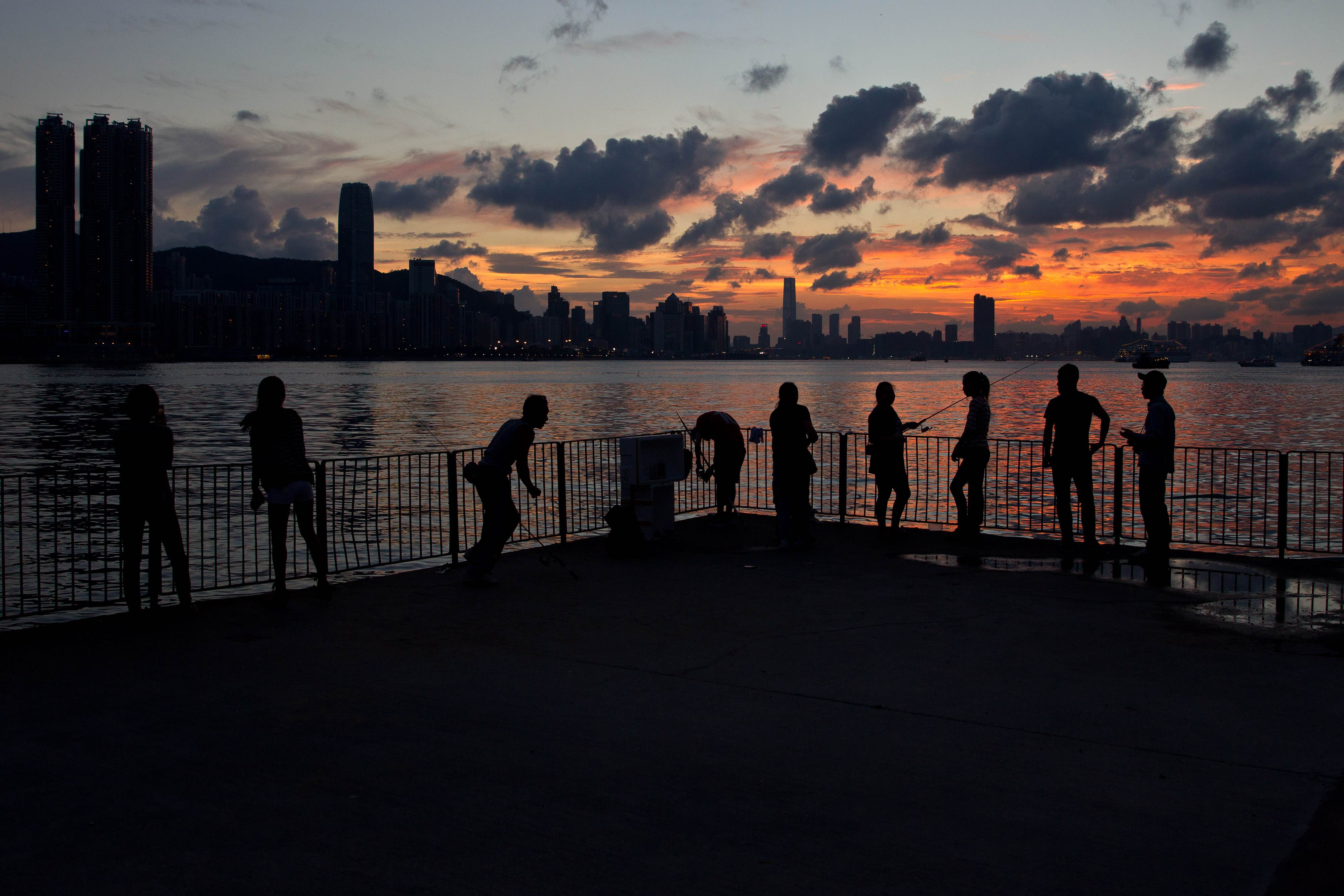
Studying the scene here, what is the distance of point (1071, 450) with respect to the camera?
11320mm

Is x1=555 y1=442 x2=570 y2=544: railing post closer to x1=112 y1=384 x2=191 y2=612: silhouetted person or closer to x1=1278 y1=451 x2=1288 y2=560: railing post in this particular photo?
x1=112 y1=384 x2=191 y2=612: silhouetted person

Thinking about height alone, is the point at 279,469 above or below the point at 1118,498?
above

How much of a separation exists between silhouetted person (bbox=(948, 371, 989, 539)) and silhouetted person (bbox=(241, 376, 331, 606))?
305 inches

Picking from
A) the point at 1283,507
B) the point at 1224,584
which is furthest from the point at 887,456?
the point at 1283,507

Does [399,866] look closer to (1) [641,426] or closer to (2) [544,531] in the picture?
(2) [544,531]

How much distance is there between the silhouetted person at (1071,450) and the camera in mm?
11125

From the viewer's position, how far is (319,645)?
294 inches

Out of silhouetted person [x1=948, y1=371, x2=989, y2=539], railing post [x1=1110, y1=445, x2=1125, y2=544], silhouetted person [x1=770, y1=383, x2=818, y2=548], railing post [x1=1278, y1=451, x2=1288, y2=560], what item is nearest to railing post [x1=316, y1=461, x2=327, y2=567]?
silhouetted person [x1=770, y1=383, x2=818, y2=548]

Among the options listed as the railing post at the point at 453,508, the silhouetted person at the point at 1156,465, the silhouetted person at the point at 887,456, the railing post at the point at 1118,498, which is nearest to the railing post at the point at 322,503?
the railing post at the point at 453,508

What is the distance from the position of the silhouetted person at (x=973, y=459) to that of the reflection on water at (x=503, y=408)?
25.8m

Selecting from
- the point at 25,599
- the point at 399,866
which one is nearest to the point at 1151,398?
the point at 399,866

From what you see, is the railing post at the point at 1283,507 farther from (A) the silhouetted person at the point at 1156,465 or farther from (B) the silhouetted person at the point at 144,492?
(B) the silhouetted person at the point at 144,492

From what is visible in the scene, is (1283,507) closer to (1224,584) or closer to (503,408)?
(1224,584)

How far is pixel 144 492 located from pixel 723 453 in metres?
7.42
